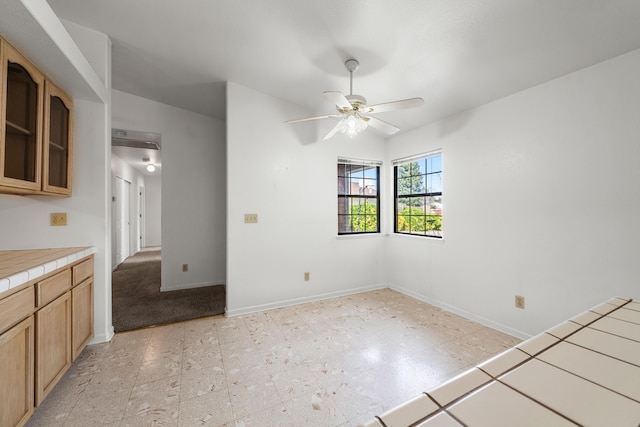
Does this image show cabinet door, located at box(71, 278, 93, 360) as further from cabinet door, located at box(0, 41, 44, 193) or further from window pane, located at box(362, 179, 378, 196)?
window pane, located at box(362, 179, 378, 196)

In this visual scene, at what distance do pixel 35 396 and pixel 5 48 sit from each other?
2095 millimetres

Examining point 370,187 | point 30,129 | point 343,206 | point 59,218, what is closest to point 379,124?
point 343,206

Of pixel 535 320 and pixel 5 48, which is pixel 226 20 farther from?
pixel 535 320

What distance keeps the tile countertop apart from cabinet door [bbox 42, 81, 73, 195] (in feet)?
1.73

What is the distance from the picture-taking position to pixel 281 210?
11.7 ft

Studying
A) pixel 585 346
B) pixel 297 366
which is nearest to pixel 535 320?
pixel 297 366

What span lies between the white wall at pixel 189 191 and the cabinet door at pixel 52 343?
2361 millimetres

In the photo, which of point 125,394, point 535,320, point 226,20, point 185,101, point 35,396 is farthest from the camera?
point 185,101

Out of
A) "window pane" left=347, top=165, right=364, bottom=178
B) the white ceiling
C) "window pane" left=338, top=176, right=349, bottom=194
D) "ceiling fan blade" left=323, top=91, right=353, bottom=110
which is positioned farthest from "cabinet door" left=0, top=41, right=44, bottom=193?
"window pane" left=347, top=165, right=364, bottom=178

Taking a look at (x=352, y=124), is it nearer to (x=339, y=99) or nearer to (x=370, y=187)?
(x=339, y=99)

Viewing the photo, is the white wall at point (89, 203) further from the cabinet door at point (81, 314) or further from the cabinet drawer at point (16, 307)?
the cabinet drawer at point (16, 307)

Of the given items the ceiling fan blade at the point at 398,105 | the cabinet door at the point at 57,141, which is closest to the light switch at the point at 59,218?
the cabinet door at the point at 57,141

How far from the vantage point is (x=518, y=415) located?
0.43 metres

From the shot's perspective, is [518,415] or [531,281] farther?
[531,281]
